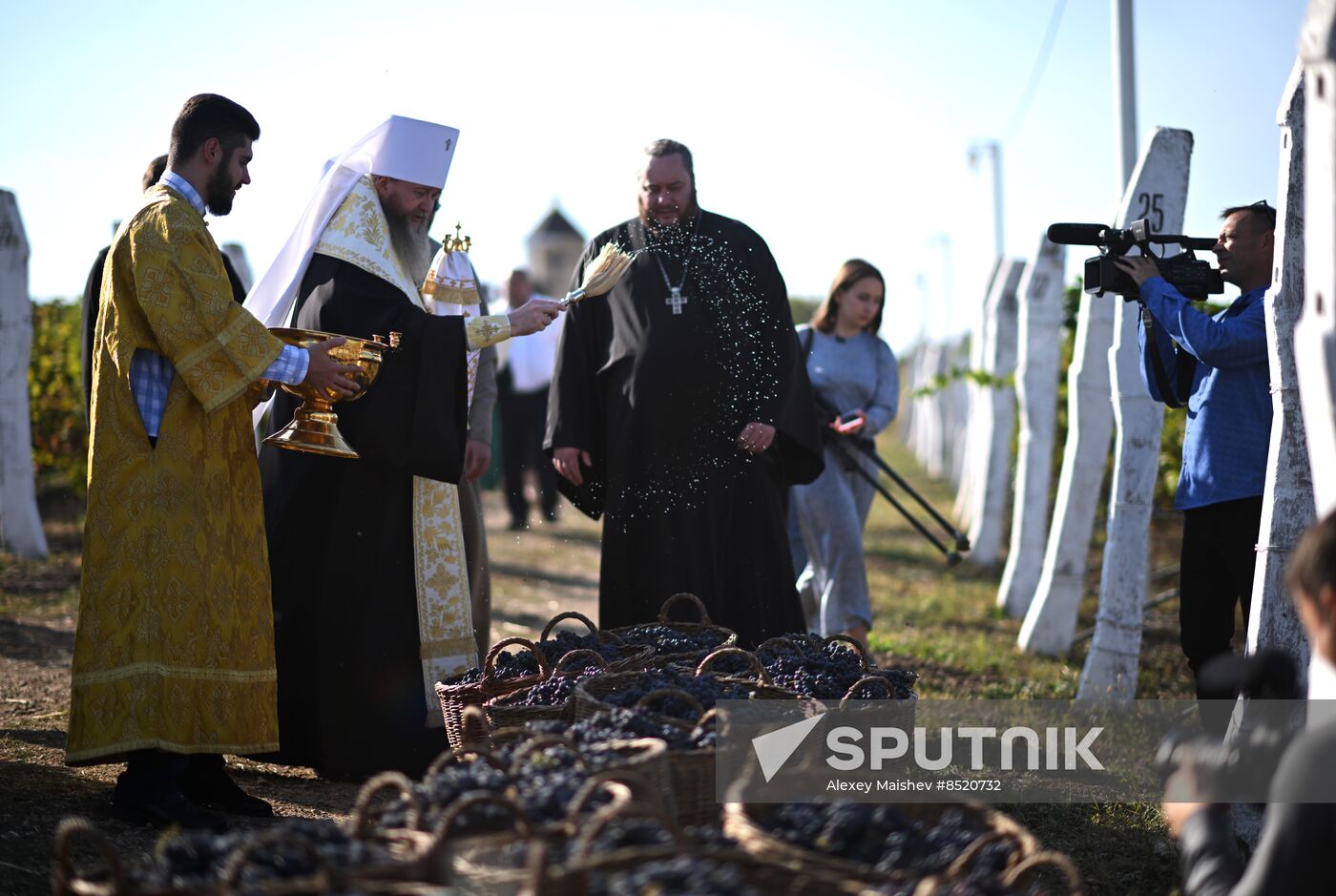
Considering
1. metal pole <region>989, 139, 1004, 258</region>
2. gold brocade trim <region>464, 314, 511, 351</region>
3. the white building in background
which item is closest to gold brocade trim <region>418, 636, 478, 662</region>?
gold brocade trim <region>464, 314, 511, 351</region>

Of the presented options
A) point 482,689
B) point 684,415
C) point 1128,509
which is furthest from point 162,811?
point 1128,509

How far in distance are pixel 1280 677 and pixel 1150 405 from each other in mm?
4040

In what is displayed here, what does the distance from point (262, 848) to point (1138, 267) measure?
143 inches

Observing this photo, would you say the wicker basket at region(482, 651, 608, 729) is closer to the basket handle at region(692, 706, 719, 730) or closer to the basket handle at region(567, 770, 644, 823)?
the basket handle at region(692, 706, 719, 730)

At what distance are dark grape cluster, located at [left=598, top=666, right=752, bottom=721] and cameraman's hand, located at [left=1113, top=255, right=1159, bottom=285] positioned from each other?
6.91 ft

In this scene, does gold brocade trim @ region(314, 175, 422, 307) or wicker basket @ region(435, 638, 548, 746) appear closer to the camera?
wicker basket @ region(435, 638, 548, 746)

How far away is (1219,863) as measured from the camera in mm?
2500

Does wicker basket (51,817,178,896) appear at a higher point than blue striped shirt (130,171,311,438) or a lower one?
lower

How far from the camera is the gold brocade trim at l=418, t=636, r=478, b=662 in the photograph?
5.47m

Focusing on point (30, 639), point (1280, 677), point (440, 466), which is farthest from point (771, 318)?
point (30, 639)

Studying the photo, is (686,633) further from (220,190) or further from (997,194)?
(997,194)

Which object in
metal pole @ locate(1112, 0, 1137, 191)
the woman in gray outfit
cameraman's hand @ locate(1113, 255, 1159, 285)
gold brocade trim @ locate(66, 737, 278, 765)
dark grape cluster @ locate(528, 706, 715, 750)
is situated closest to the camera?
dark grape cluster @ locate(528, 706, 715, 750)

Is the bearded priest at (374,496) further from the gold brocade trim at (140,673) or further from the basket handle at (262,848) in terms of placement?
the basket handle at (262,848)

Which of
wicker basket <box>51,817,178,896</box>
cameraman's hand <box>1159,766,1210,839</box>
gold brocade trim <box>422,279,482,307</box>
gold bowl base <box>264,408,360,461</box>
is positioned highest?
gold brocade trim <box>422,279,482,307</box>
